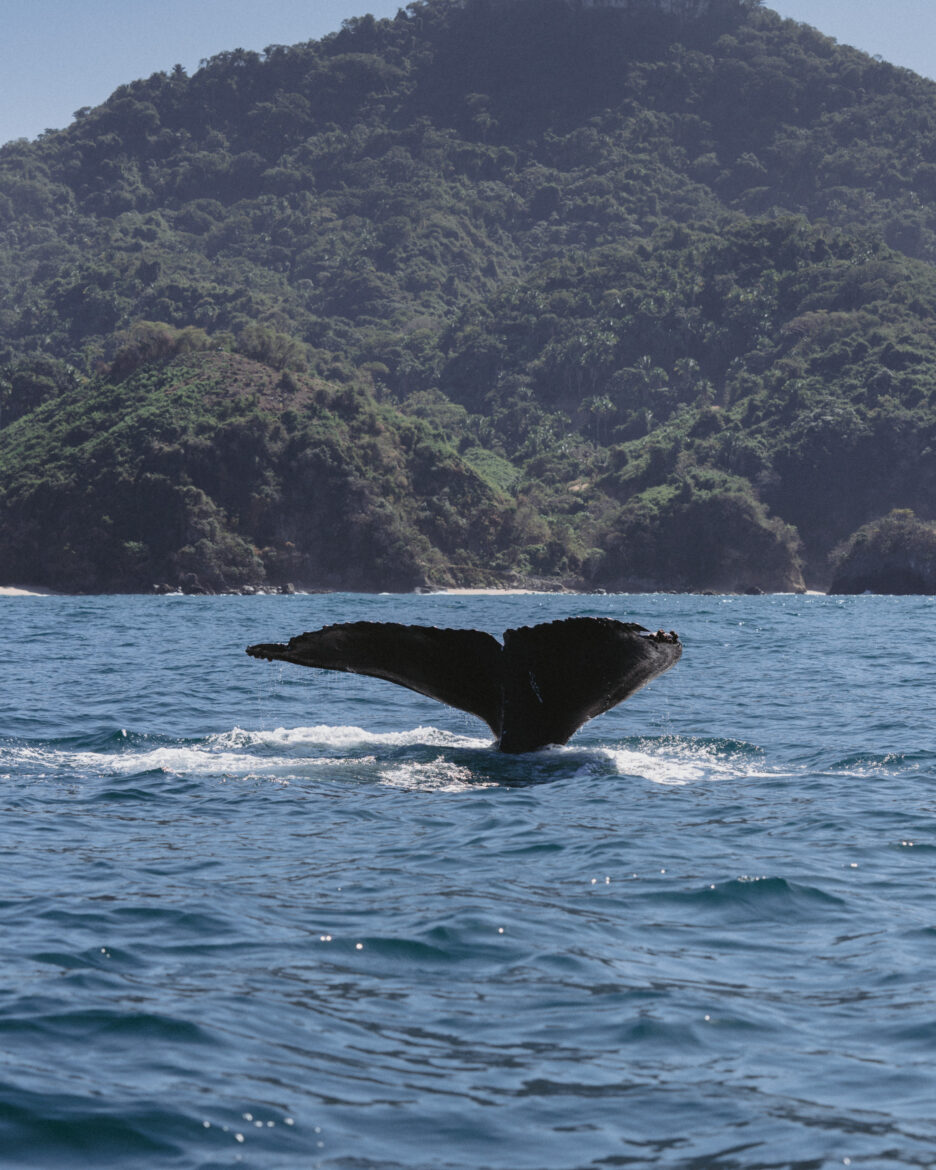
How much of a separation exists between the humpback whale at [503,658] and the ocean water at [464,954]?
0.78 metres

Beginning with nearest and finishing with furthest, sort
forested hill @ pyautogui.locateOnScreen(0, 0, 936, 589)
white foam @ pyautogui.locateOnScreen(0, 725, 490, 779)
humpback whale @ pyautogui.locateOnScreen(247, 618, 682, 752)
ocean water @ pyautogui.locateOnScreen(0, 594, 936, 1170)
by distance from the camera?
ocean water @ pyautogui.locateOnScreen(0, 594, 936, 1170) < humpback whale @ pyautogui.locateOnScreen(247, 618, 682, 752) < white foam @ pyautogui.locateOnScreen(0, 725, 490, 779) < forested hill @ pyautogui.locateOnScreen(0, 0, 936, 589)

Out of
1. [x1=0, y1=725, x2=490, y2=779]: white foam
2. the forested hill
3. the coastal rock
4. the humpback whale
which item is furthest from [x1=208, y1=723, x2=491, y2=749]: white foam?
the coastal rock

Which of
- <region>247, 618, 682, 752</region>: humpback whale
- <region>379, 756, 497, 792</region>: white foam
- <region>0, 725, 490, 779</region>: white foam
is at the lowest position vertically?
<region>0, 725, 490, 779</region>: white foam

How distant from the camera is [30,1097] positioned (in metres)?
4.19

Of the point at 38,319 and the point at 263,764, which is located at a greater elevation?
the point at 38,319

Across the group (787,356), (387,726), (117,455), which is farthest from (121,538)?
(387,726)

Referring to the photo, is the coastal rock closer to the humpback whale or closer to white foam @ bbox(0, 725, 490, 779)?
white foam @ bbox(0, 725, 490, 779)

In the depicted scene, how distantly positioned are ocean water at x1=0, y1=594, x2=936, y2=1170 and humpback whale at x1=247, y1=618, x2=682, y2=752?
30.7 inches

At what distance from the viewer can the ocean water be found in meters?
3.99

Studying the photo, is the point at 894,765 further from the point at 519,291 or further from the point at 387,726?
the point at 519,291

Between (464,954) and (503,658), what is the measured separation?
159 inches

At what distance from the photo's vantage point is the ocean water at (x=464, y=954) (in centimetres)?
399

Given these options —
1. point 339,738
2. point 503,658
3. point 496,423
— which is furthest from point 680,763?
point 496,423

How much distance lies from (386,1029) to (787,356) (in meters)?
140
